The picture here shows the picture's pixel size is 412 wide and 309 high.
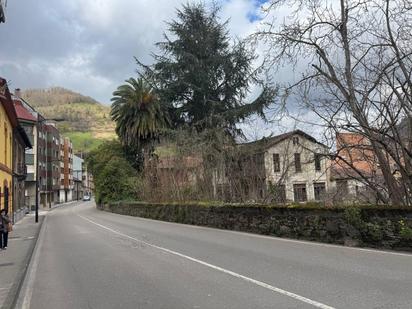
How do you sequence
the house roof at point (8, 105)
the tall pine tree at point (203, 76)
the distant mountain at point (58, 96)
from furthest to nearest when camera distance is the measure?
1. the distant mountain at point (58, 96)
2. the tall pine tree at point (203, 76)
3. the house roof at point (8, 105)

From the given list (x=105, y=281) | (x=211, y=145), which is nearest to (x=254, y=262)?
(x=105, y=281)

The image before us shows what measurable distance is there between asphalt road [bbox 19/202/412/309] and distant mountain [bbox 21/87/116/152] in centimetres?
14626

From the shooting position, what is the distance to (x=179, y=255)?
43.9 feet

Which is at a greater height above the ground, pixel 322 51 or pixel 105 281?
pixel 322 51

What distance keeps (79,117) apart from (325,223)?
6653 inches

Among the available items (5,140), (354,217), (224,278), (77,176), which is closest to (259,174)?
(354,217)

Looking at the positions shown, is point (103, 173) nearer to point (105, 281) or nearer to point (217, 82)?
point (217, 82)

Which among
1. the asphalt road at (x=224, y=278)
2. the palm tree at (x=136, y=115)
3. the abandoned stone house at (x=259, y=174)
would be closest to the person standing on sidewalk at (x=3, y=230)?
the asphalt road at (x=224, y=278)

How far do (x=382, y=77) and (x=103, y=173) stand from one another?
1874 inches

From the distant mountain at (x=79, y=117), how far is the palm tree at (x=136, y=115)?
104 metres

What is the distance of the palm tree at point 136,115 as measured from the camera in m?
51.0

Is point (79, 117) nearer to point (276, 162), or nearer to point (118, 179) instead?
point (118, 179)

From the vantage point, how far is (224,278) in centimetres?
936

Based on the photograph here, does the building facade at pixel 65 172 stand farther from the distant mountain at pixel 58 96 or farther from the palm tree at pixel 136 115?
the palm tree at pixel 136 115
